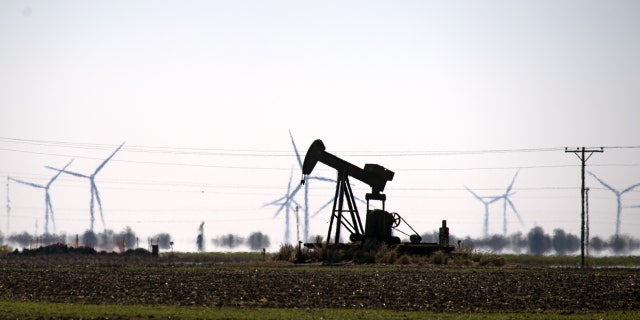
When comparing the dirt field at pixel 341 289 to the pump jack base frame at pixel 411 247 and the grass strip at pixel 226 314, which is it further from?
the pump jack base frame at pixel 411 247

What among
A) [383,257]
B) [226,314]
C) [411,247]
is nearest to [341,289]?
[226,314]

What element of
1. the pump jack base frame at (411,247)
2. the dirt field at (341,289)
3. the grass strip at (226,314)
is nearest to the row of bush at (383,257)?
the pump jack base frame at (411,247)

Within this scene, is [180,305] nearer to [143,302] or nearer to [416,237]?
[143,302]

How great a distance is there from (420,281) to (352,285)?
3823 mm

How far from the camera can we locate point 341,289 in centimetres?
3691

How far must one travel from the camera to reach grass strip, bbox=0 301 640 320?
2723 centimetres

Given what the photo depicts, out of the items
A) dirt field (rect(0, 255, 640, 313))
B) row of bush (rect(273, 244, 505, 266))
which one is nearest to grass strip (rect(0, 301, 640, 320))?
dirt field (rect(0, 255, 640, 313))

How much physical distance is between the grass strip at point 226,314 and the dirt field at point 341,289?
4.38 ft

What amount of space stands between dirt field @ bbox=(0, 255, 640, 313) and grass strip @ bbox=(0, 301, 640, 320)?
133 cm

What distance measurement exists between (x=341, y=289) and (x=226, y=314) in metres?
9.50

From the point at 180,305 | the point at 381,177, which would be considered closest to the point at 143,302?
the point at 180,305

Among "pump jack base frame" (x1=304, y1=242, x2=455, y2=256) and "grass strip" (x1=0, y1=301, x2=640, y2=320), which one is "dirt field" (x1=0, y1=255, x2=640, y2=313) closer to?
"grass strip" (x1=0, y1=301, x2=640, y2=320)

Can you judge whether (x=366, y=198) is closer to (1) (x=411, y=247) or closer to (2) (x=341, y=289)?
(1) (x=411, y=247)

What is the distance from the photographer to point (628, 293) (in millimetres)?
36406
